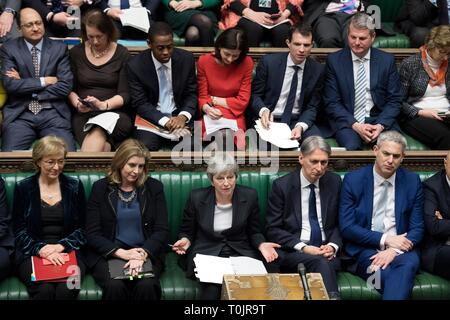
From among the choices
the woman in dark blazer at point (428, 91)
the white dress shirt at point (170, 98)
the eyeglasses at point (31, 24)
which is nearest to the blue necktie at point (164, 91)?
the white dress shirt at point (170, 98)

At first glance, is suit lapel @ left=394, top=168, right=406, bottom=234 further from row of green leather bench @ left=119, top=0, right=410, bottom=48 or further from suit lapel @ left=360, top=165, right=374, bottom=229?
row of green leather bench @ left=119, top=0, right=410, bottom=48

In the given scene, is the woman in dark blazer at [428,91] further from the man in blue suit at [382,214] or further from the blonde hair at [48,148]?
the blonde hair at [48,148]

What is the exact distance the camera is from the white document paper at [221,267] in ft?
14.8

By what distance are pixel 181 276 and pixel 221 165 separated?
568mm

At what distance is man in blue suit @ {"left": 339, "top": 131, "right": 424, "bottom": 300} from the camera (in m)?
4.73

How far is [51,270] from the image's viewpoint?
4.48 meters

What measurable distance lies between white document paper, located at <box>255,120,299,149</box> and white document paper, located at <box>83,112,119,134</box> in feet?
2.58

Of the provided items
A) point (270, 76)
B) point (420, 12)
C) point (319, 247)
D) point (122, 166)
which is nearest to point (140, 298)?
point (122, 166)

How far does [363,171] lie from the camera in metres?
4.91

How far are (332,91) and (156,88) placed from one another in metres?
1.02

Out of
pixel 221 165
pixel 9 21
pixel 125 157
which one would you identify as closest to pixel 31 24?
pixel 9 21

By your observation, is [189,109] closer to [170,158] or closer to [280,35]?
[170,158]

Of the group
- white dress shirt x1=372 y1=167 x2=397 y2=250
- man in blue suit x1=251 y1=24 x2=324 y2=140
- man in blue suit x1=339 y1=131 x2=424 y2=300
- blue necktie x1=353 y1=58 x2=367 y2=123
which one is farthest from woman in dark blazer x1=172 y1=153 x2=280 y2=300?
blue necktie x1=353 y1=58 x2=367 y2=123

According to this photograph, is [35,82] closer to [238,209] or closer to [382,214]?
[238,209]
